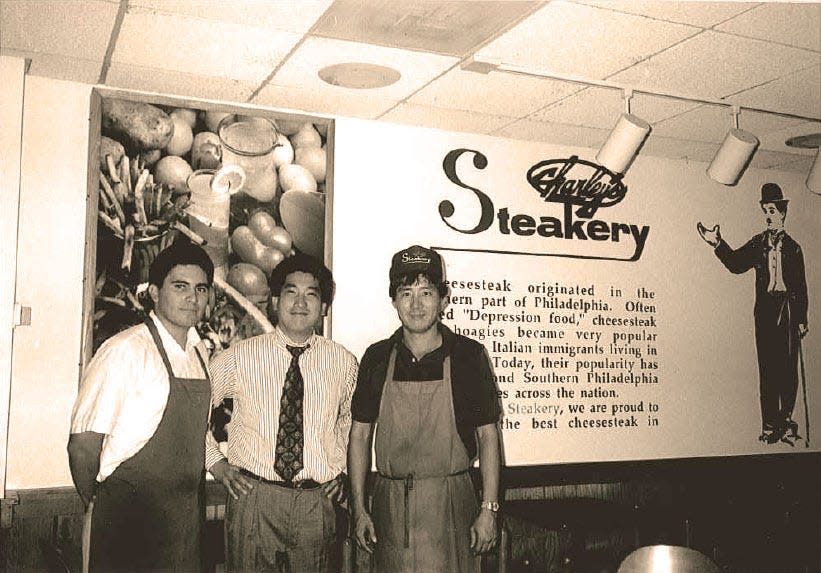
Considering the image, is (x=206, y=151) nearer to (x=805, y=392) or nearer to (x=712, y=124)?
(x=712, y=124)

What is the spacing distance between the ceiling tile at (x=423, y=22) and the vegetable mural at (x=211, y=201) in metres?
1.07

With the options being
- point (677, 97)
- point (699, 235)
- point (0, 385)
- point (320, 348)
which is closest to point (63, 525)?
point (0, 385)

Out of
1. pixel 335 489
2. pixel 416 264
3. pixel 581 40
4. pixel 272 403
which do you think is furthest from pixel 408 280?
pixel 581 40

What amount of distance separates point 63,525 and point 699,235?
4.11 meters

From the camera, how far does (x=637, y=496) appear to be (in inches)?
183

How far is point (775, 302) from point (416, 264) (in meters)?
3.27

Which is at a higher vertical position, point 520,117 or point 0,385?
point 520,117

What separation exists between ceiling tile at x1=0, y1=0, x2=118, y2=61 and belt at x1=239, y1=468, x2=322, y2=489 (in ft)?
5.95

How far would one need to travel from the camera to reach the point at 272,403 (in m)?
3.00

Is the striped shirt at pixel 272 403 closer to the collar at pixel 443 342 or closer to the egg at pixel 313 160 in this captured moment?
the collar at pixel 443 342

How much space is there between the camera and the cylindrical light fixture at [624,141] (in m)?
3.80

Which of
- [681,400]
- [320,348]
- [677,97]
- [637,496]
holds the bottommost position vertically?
[637,496]

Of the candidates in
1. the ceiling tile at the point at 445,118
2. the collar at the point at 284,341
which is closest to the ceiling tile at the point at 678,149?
the ceiling tile at the point at 445,118

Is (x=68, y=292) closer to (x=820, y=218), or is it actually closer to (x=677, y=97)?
(x=677, y=97)
